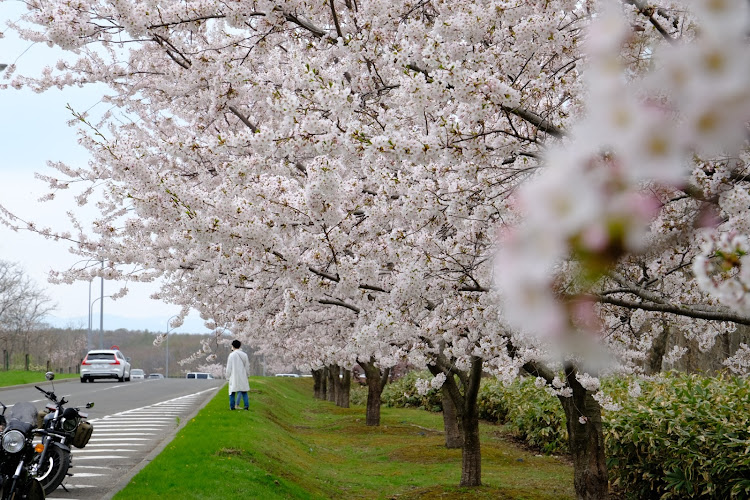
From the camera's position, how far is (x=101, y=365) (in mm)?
36906

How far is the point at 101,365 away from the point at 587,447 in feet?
107

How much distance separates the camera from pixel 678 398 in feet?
35.1

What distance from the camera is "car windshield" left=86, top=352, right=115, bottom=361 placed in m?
36.9

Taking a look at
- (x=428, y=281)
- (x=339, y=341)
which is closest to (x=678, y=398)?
(x=428, y=281)

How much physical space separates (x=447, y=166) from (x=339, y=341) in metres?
12.7

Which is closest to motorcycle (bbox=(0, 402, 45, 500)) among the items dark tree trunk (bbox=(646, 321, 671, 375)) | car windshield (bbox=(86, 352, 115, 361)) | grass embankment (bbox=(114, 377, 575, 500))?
grass embankment (bbox=(114, 377, 575, 500))

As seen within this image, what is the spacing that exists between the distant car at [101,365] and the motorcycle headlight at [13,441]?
31989 millimetres

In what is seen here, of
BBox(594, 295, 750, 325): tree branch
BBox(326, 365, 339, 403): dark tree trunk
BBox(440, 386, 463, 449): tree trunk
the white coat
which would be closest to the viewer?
BBox(594, 295, 750, 325): tree branch

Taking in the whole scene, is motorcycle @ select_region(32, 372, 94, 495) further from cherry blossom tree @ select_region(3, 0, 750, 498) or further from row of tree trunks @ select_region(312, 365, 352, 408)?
row of tree trunks @ select_region(312, 365, 352, 408)

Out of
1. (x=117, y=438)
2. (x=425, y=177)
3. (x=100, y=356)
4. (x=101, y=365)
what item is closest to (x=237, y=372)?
(x=117, y=438)

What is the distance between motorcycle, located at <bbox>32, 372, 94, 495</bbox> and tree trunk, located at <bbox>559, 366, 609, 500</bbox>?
19.5 ft

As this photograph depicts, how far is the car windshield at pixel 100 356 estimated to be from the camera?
36872mm

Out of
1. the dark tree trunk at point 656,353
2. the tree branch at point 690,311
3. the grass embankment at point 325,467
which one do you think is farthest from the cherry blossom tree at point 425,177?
the dark tree trunk at point 656,353

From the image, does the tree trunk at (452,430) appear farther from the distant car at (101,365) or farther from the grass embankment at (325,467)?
the distant car at (101,365)
